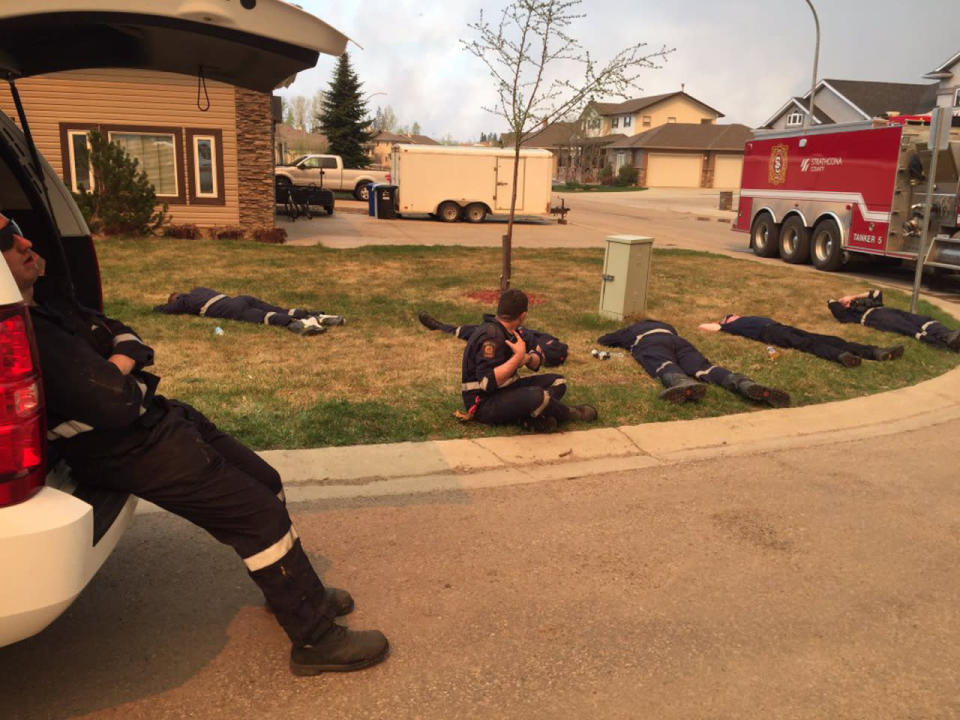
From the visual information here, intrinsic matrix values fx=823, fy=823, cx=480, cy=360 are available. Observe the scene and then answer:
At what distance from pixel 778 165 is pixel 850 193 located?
8.98 ft

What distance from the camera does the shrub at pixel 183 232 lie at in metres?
17.7

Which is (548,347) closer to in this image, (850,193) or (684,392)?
(684,392)

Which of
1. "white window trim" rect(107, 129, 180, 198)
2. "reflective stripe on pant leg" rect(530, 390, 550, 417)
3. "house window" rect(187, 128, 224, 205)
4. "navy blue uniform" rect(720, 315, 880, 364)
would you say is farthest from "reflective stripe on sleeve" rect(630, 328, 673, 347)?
"white window trim" rect(107, 129, 180, 198)

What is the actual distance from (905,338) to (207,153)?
15.3 metres

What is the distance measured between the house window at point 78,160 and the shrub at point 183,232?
2.19 meters

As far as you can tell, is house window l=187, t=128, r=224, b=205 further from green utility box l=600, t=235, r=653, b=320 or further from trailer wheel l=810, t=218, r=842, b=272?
trailer wheel l=810, t=218, r=842, b=272

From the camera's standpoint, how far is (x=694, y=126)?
68.8m

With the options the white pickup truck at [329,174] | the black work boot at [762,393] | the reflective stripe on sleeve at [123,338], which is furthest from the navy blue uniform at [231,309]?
the white pickup truck at [329,174]

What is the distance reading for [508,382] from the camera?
5.45m

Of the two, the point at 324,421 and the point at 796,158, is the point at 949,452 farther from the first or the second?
the point at 796,158

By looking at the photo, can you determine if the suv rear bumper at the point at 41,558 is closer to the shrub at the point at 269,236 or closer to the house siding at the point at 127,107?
the shrub at the point at 269,236

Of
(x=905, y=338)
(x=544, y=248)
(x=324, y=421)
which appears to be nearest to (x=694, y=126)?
(x=544, y=248)

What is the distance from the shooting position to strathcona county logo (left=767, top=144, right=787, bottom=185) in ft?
57.8

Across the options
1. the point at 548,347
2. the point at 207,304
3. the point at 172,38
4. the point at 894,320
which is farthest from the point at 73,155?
the point at 172,38
